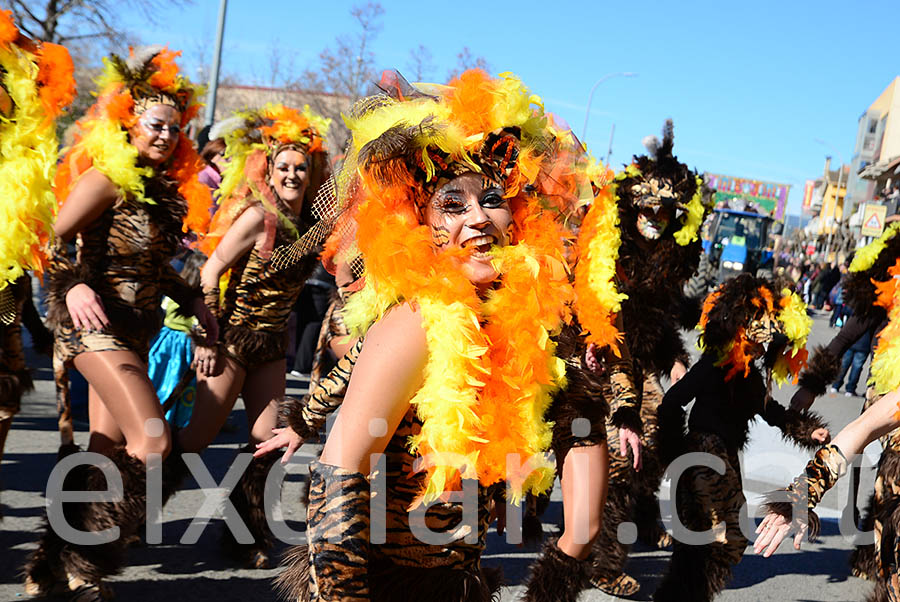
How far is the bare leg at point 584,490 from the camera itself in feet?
10.3

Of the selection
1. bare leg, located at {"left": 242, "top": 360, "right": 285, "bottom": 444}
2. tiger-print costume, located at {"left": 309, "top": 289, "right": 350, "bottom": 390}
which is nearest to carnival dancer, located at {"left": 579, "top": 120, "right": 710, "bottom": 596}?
tiger-print costume, located at {"left": 309, "top": 289, "right": 350, "bottom": 390}

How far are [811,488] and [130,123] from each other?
320 centimetres

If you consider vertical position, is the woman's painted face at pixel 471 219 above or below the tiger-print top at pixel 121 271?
above

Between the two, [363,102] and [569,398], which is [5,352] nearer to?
[363,102]

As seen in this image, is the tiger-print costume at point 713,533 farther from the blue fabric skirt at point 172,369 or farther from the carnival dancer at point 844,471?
the blue fabric skirt at point 172,369

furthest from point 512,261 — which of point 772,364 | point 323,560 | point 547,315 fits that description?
point 772,364

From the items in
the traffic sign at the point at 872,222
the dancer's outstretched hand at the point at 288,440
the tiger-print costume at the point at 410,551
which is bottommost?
the tiger-print costume at the point at 410,551

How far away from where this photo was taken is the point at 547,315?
2.19 meters

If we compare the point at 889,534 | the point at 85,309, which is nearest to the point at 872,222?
the point at 889,534

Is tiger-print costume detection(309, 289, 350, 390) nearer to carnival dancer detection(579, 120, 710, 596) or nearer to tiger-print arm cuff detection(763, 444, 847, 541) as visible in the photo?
carnival dancer detection(579, 120, 710, 596)

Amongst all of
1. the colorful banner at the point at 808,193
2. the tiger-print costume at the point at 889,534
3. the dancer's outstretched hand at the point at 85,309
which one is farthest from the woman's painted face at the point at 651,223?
the colorful banner at the point at 808,193

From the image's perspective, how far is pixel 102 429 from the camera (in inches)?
145

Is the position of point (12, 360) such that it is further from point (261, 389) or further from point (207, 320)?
point (261, 389)

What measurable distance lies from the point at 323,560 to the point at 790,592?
3697 mm
